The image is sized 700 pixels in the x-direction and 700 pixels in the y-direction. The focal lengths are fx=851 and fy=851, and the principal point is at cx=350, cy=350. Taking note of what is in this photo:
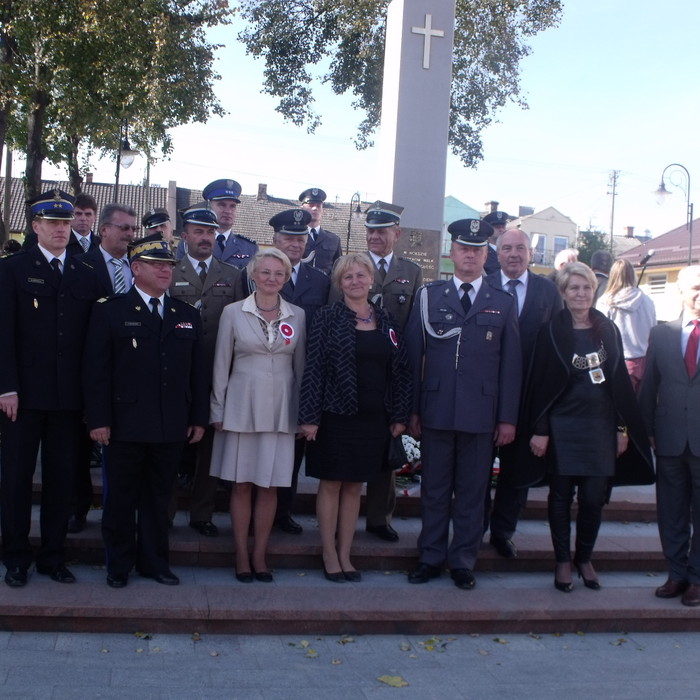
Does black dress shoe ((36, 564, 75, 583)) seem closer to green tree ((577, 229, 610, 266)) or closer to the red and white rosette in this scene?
the red and white rosette

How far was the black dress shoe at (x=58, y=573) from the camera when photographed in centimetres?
475

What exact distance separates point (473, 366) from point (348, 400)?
0.80 meters

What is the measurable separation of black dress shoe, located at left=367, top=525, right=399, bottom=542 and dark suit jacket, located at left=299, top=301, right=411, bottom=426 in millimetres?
928

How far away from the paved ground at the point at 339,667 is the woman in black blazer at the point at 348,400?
853mm

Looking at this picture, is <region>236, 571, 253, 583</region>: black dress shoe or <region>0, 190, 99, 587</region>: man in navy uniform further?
<region>236, 571, 253, 583</region>: black dress shoe

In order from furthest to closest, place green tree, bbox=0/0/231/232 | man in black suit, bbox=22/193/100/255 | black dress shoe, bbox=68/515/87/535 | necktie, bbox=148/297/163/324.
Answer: green tree, bbox=0/0/231/232 < man in black suit, bbox=22/193/100/255 < black dress shoe, bbox=68/515/87/535 < necktie, bbox=148/297/163/324

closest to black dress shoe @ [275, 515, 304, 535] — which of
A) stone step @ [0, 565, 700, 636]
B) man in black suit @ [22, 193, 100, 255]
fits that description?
stone step @ [0, 565, 700, 636]

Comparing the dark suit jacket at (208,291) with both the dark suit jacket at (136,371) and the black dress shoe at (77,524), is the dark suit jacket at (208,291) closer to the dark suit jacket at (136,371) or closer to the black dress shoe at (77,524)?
the dark suit jacket at (136,371)

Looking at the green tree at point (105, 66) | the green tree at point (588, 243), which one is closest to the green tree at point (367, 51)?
the green tree at point (105, 66)

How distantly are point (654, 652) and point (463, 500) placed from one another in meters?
1.35

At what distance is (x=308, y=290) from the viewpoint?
590cm

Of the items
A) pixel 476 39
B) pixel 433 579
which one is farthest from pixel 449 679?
pixel 476 39

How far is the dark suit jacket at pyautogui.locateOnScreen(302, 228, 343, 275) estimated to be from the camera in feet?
23.5

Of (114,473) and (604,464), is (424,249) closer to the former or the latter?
(604,464)
